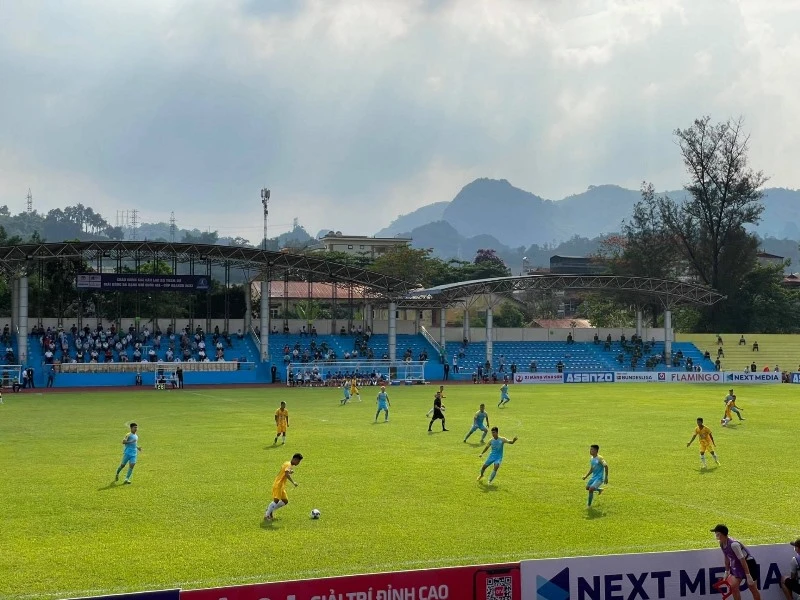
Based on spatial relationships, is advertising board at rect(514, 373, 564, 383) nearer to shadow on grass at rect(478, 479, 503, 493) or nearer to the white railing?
the white railing

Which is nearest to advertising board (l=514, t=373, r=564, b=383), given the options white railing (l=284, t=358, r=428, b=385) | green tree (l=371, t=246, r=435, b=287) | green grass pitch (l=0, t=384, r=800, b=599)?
white railing (l=284, t=358, r=428, b=385)

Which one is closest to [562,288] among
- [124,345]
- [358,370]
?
[358,370]

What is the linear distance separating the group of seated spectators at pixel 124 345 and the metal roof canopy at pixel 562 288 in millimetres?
17887

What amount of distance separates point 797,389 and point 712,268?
131ft

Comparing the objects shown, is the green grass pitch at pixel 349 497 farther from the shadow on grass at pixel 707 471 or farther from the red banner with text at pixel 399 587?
the red banner with text at pixel 399 587

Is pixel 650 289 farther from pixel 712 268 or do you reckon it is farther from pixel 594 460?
pixel 594 460

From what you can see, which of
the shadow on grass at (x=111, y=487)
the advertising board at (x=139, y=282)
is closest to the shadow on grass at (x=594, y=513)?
the shadow on grass at (x=111, y=487)

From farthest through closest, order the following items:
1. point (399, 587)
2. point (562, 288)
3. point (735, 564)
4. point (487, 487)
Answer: point (562, 288) < point (487, 487) < point (735, 564) < point (399, 587)

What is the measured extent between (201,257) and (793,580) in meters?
60.8

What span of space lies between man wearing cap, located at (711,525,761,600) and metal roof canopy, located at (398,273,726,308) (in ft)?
197

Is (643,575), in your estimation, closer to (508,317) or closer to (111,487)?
(111,487)

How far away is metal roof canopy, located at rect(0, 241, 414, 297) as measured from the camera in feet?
211

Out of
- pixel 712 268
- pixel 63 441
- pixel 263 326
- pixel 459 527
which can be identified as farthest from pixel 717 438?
pixel 712 268

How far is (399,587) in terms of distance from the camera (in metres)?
11.7
